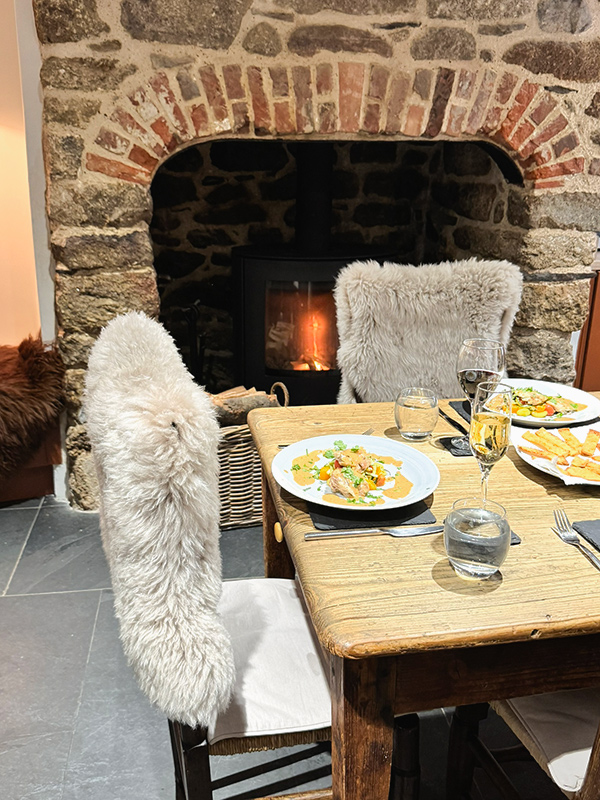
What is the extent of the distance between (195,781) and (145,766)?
0.56 meters

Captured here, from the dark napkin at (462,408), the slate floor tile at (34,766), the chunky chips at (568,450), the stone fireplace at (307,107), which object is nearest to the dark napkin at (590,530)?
the chunky chips at (568,450)

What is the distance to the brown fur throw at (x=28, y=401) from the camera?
2.48 m

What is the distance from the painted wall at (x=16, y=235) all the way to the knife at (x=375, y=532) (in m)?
2.09

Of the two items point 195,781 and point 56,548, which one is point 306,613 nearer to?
point 195,781

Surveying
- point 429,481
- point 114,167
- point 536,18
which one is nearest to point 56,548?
point 114,167

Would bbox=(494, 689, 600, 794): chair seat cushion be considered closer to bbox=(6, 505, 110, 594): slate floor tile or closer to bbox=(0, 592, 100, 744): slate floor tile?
bbox=(0, 592, 100, 744): slate floor tile

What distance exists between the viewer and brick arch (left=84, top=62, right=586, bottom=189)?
2.28 meters

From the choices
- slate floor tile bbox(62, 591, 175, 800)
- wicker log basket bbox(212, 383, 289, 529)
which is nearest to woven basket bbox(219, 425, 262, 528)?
wicker log basket bbox(212, 383, 289, 529)

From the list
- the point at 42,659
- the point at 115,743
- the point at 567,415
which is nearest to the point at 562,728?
the point at 567,415

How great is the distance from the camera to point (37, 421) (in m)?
2.51

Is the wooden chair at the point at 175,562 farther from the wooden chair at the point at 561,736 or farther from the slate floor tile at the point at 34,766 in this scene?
the slate floor tile at the point at 34,766

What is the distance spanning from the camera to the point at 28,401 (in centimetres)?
248

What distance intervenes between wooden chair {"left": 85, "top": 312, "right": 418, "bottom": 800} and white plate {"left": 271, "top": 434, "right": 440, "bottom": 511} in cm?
21

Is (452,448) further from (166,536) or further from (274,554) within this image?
(166,536)
